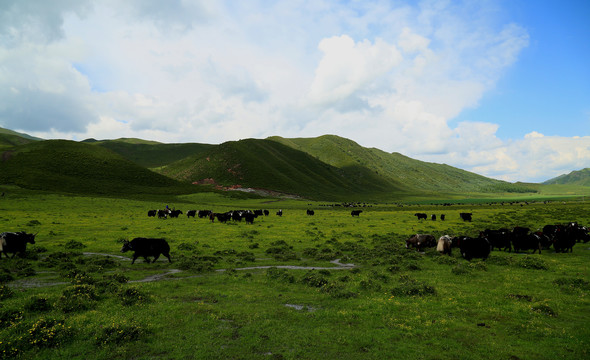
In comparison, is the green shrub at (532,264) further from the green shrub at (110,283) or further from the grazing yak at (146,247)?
the green shrub at (110,283)

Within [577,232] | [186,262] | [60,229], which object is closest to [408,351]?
[186,262]

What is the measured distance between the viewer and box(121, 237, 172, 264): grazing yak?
19797 mm

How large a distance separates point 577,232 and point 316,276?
95.1ft

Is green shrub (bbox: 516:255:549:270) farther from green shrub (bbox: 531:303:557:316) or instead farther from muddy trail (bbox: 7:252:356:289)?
muddy trail (bbox: 7:252:356:289)

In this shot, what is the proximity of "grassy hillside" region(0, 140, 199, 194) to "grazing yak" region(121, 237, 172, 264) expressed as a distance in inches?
3789

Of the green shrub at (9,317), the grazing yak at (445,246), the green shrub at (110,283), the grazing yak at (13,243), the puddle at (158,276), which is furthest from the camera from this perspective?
the grazing yak at (445,246)

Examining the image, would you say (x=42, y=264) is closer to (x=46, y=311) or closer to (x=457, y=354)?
(x=46, y=311)

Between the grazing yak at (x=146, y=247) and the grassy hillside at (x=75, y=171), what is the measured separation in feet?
316

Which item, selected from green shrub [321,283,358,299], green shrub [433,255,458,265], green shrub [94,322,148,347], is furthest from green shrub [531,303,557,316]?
green shrub [94,322,148,347]

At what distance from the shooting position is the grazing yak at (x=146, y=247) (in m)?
19.8

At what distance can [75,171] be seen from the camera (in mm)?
117875

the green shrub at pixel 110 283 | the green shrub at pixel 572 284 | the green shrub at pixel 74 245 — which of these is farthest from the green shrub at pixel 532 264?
the green shrub at pixel 74 245

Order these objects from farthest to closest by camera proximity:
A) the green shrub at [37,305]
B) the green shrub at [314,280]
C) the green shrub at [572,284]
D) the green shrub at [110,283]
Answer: the green shrub at [314,280] → the green shrub at [572,284] → the green shrub at [110,283] → the green shrub at [37,305]

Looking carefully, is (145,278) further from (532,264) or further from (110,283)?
(532,264)
